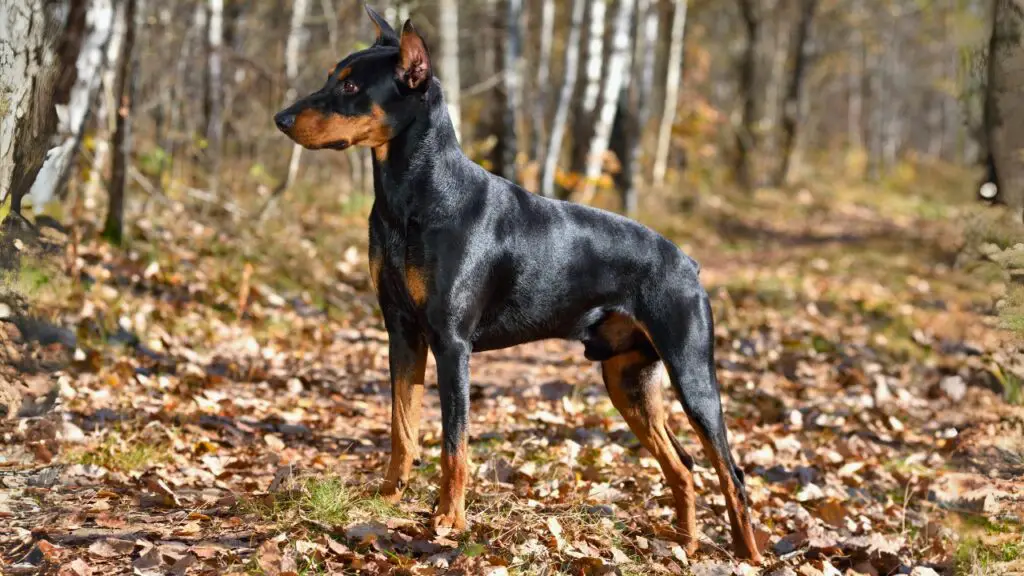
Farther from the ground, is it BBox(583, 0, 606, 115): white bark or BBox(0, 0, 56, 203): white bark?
BBox(583, 0, 606, 115): white bark

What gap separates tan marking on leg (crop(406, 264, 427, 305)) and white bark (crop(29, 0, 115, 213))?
4.39 meters

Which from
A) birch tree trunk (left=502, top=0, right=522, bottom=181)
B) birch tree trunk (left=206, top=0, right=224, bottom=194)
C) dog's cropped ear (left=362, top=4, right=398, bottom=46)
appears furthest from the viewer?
birch tree trunk (left=502, top=0, right=522, bottom=181)

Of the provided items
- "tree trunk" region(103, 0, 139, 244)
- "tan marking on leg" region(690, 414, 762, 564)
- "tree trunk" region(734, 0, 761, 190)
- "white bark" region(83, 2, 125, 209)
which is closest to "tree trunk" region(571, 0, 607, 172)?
"white bark" region(83, 2, 125, 209)

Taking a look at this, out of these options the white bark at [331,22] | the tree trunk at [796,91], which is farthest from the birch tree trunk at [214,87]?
the tree trunk at [796,91]

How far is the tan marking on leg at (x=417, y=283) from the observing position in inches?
149

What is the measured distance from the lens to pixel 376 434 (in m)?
5.85

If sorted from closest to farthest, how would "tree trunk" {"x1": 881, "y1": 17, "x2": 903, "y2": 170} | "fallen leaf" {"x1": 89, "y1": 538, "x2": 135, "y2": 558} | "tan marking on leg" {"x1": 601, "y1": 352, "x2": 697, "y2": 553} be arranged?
"fallen leaf" {"x1": 89, "y1": 538, "x2": 135, "y2": 558}
"tan marking on leg" {"x1": 601, "y1": 352, "x2": 697, "y2": 553}
"tree trunk" {"x1": 881, "y1": 17, "x2": 903, "y2": 170}

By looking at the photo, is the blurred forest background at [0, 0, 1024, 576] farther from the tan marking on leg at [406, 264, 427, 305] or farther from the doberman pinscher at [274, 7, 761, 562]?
the tan marking on leg at [406, 264, 427, 305]

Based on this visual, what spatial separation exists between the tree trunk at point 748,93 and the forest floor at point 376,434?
14397mm

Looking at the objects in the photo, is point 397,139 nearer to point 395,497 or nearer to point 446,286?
point 446,286

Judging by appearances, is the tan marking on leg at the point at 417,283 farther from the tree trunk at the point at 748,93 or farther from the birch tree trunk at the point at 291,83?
the tree trunk at the point at 748,93

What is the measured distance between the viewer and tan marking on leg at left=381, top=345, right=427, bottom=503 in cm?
409

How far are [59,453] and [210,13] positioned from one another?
788 centimetres

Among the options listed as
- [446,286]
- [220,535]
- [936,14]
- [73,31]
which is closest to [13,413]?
[220,535]
